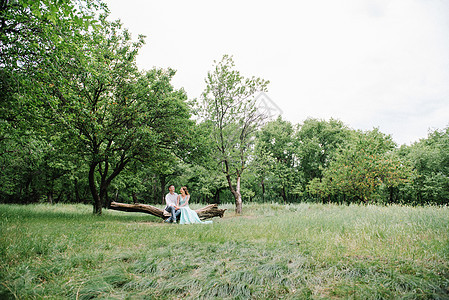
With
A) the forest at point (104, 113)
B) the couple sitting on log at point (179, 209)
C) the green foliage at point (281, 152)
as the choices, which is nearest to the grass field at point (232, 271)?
the forest at point (104, 113)

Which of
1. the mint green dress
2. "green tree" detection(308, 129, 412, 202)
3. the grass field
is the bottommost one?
the mint green dress

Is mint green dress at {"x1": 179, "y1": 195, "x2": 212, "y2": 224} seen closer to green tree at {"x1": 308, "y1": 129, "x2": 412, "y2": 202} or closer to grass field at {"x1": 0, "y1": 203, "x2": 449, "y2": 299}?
grass field at {"x1": 0, "y1": 203, "x2": 449, "y2": 299}

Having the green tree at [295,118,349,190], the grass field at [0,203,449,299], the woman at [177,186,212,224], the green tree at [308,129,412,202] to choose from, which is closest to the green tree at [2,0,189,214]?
the woman at [177,186,212,224]

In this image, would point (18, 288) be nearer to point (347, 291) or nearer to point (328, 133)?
point (347, 291)

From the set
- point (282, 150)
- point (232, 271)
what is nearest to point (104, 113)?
point (232, 271)

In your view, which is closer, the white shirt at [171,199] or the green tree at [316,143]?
the white shirt at [171,199]

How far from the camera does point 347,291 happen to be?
Result: 276cm

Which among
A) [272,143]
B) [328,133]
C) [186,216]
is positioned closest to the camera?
[186,216]

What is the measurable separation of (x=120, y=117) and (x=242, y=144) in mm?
8827

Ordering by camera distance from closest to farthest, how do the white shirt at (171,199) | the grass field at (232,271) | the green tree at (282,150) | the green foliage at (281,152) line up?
the grass field at (232,271) → the white shirt at (171,199) → the green foliage at (281,152) → the green tree at (282,150)

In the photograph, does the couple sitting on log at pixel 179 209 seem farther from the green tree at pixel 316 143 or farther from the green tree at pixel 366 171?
the green tree at pixel 316 143

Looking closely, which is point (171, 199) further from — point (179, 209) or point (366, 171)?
point (366, 171)

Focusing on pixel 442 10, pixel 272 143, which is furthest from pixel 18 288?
pixel 272 143

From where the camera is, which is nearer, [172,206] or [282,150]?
[172,206]
